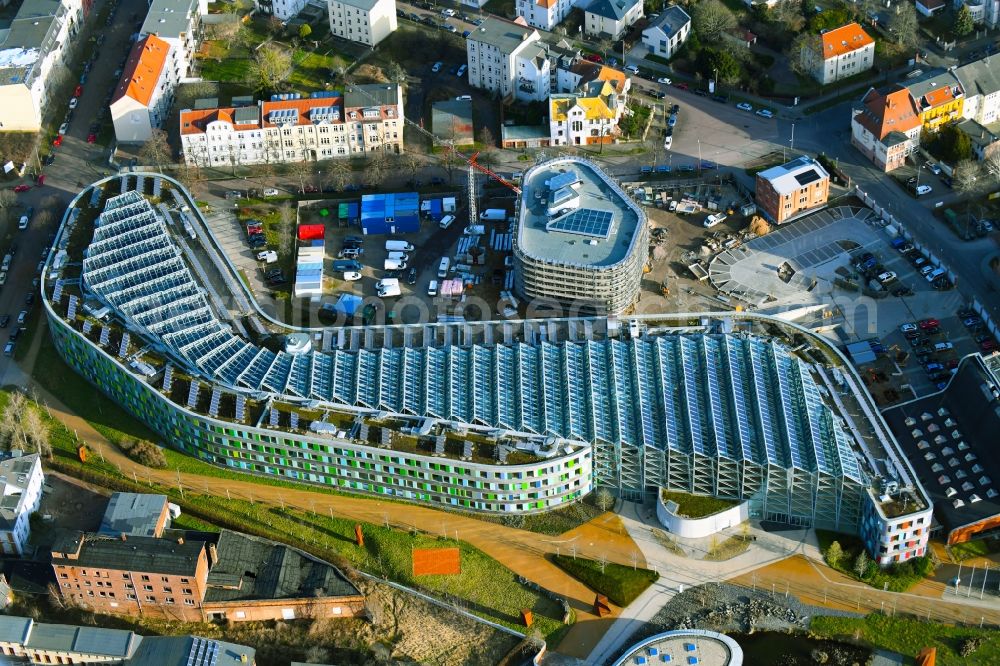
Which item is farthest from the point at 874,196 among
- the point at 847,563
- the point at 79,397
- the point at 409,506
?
the point at 79,397

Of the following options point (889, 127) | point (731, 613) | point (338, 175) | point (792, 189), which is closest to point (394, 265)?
point (338, 175)

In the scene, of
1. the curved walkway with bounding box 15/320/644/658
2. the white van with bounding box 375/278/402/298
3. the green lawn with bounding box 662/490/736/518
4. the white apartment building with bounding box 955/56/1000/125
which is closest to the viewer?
the curved walkway with bounding box 15/320/644/658

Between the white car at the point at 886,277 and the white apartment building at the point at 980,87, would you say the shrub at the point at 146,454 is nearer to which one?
the white car at the point at 886,277

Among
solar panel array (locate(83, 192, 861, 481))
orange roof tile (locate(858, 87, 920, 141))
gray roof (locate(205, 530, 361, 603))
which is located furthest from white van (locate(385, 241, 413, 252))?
orange roof tile (locate(858, 87, 920, 141))

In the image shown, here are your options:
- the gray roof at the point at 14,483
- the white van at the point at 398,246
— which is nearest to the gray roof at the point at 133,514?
the gray roof at the point at 14,483

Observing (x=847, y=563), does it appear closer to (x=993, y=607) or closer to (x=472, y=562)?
(x=993, y=607)

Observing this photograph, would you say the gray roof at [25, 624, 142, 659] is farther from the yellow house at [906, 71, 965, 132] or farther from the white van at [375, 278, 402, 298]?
the yellow house at [906, 71, 965, 132]
